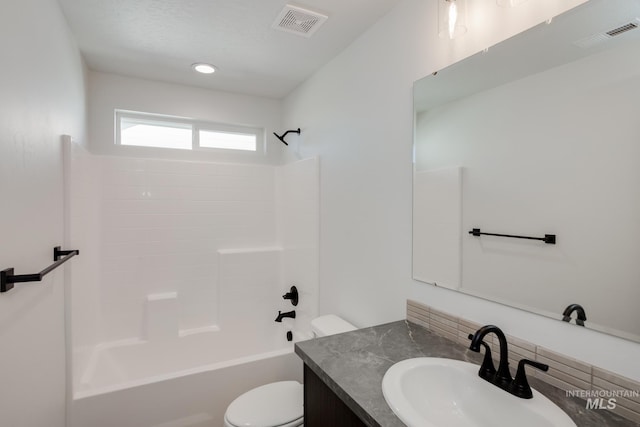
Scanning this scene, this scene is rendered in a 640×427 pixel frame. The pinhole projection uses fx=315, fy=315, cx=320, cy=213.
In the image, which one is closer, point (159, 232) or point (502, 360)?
point (502, 360)

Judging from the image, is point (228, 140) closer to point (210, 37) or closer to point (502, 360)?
point (210, 37)

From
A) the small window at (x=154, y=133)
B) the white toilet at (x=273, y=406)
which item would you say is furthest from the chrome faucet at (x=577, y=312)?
the small window at (x=154, y=133)

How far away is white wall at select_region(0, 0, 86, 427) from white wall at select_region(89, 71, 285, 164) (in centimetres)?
80

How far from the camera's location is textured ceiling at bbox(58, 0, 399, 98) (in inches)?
65.9

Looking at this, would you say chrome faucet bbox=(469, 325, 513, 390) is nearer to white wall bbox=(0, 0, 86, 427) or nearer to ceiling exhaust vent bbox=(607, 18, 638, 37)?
ceiling exhaust vent bbox=(607, 18, 638, 37)

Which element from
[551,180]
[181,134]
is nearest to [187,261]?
[181,134]

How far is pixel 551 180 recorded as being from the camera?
3.34 ft

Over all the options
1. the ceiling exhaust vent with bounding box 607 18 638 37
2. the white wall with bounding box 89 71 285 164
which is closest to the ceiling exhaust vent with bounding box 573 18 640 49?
the ceiling exhaust vent with bounding box 607 18 638 37

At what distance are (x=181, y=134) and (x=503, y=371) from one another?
2.96 metres

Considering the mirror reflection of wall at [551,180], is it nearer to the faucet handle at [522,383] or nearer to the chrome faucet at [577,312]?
the chrome faucet at [577,312]

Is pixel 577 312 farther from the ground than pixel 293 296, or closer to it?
farther from the ground

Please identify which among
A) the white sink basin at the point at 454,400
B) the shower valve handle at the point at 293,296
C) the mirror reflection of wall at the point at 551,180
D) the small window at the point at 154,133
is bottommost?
the shower valve handle at the point at 293,296

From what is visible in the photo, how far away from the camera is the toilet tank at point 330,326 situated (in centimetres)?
188

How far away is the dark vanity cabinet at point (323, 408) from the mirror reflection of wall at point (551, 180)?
2.20 ft
